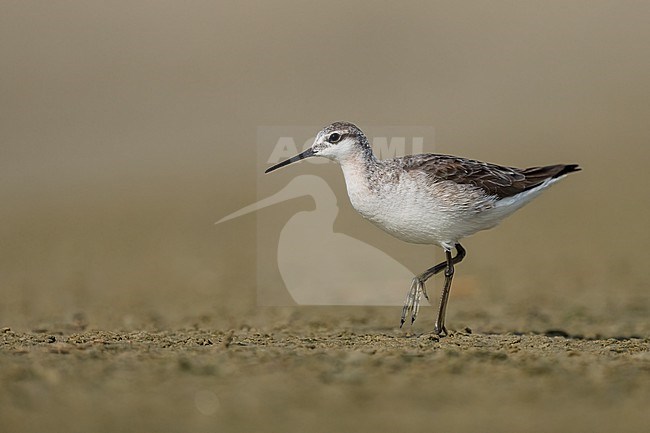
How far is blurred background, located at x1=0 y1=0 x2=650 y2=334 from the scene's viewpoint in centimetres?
1557

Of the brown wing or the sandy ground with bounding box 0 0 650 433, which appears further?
the brown wing

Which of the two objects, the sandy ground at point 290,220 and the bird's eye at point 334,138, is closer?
the sandy ground at point 290,220

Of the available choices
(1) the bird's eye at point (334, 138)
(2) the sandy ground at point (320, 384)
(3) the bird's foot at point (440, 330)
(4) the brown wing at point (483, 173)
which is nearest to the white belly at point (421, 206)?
(4) the brown wing at point (483, 173)

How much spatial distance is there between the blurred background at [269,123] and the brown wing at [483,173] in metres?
1.81

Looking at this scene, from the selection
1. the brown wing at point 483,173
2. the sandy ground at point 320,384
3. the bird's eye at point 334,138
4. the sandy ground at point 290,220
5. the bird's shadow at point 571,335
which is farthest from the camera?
the bird's eye at point 334,138

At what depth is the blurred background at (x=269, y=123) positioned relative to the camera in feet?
51.1

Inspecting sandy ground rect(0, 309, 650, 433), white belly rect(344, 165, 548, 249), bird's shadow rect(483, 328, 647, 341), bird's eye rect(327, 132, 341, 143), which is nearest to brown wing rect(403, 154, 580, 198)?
white belly rect(344, 165, 548, 249)

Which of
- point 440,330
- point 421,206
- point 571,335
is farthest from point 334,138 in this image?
point 571,335

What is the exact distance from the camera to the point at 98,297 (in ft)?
50.0

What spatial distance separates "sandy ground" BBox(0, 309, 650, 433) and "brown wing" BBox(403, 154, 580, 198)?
1820 millimetres

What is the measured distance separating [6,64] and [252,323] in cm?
2723

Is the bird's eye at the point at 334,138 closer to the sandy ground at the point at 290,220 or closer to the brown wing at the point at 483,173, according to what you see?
the brown wing at the point at 483,173

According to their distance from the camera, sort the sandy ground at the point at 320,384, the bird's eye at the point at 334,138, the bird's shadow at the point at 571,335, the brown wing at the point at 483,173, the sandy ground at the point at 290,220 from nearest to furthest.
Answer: the sandy ground at the point at 320,384, the sandy ground at the point at 290,220, the bird's shadow at the point at 571,335, the brown wing at the point at 483,173, the bird's eye at the point at 334,138

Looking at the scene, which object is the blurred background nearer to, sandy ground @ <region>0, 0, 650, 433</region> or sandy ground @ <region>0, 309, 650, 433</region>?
sandy ground @ <region>0, 0, 650, 433</region>
